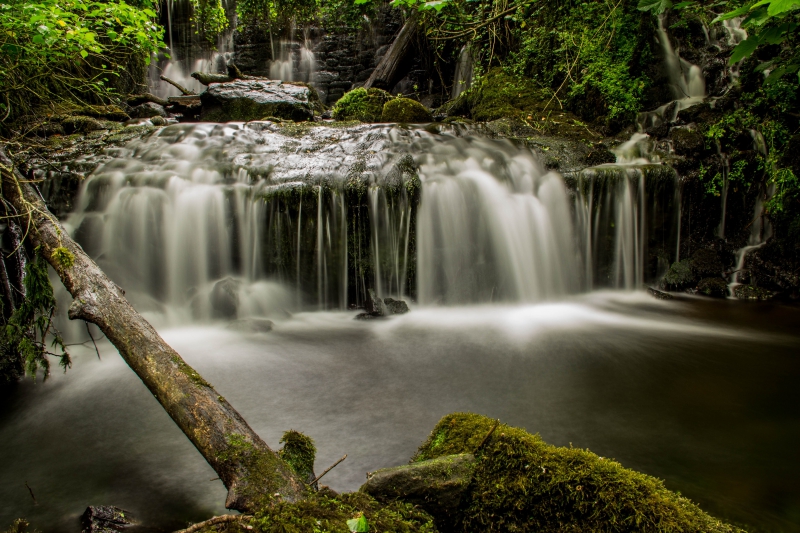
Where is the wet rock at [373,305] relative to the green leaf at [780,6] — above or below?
below

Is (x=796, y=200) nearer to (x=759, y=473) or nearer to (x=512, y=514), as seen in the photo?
(x=759, y=473)

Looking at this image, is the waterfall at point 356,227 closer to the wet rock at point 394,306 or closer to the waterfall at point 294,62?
the wet rock at point 394,306

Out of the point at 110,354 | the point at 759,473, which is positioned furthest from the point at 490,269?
the point at 110,354

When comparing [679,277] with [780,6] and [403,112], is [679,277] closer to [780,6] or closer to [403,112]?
[780,6]

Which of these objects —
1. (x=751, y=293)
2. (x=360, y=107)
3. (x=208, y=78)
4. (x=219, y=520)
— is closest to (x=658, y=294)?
(x=751, y=293)

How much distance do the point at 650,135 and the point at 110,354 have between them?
8.20m

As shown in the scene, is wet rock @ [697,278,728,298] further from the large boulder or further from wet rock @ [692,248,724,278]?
the large boulder

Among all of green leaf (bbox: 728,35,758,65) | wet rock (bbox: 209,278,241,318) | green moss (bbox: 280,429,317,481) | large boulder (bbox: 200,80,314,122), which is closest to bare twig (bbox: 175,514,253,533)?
green moss (bbox: 280,429,317,481)

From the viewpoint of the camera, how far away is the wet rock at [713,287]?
6.43 meters

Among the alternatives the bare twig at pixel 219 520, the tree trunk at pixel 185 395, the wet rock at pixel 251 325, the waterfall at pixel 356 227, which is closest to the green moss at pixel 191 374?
the tree trunk at pixel 185 395

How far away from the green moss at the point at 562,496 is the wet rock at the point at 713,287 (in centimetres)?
603

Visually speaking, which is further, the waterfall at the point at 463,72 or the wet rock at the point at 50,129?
the waterfall at the point at 463,72

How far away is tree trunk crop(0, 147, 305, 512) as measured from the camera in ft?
5.37

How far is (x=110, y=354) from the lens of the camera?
4.65 metres
